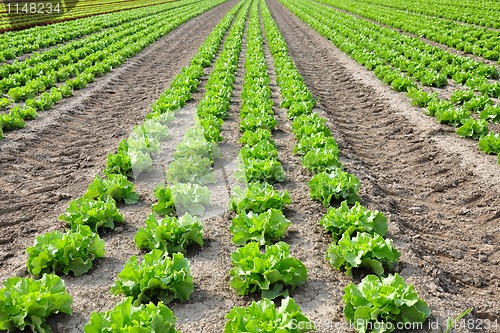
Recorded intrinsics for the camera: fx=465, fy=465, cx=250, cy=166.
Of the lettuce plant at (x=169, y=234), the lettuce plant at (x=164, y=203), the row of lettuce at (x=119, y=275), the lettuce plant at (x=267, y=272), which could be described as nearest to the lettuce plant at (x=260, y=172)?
the row of lettuce at (x=119, y=275)

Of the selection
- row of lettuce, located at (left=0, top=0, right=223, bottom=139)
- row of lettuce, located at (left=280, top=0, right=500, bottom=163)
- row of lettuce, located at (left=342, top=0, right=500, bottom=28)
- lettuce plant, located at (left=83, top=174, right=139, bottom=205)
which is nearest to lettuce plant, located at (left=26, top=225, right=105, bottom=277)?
lettuce plant, located at (left=83, top=174, right=139, bottom=205)

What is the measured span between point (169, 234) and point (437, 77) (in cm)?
1246

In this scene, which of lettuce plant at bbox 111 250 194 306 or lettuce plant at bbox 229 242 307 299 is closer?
lettuce plant at bbox 111 250 194 306

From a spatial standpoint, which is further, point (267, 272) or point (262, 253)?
point (262, 253)

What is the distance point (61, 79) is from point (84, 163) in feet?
29.1

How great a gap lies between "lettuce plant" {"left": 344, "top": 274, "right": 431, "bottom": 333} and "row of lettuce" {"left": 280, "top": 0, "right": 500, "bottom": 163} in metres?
5.83

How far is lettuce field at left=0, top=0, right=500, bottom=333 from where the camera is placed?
5367 millimetres

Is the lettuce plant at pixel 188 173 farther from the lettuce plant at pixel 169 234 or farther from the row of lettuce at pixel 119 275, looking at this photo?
the lettuce plant at pixel 169 234

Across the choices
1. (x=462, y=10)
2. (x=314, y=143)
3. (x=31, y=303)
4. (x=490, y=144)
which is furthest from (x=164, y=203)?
(x=462, y=10)

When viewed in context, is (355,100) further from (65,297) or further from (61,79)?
(65,297)

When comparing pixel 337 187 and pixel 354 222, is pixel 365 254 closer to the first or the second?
pixel 354 222

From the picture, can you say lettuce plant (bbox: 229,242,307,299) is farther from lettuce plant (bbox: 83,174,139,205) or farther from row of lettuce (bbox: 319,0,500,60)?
row of lettuce (bbox: 319,0,500,60)

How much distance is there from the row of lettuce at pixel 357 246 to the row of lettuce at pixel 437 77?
11.4 ft

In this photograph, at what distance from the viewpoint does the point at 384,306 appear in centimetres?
509
